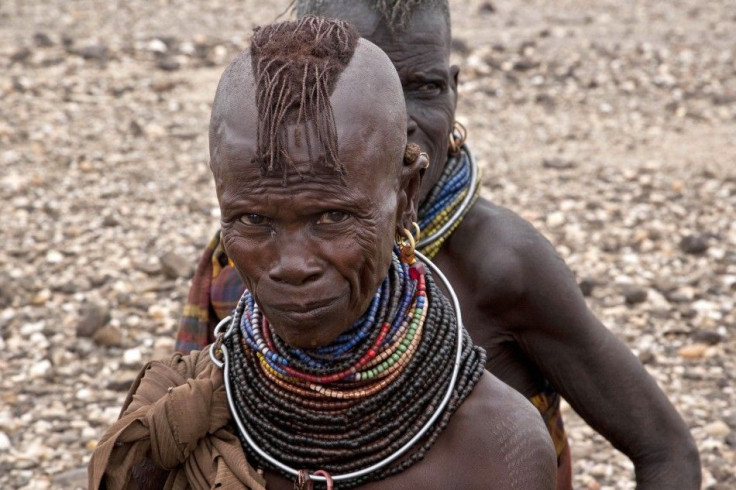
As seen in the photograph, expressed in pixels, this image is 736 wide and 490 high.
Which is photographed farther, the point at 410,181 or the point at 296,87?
the point at 410,181

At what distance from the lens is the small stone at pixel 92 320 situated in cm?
615

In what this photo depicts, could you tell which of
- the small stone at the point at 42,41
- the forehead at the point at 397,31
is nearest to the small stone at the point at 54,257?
the small stone at the point at 42,41

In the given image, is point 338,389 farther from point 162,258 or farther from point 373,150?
point 162,258

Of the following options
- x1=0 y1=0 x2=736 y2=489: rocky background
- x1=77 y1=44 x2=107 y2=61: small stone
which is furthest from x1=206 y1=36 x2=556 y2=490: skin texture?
x1=77 y1=44 x2=107 y2=61: small stone

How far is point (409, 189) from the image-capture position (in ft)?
7.62

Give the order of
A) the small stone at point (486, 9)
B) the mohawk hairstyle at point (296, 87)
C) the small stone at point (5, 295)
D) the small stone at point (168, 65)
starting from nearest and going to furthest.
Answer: the mohawk hairstyle at point (296, 87)
the small stone at point (5, 295)
the small stone at point (168, 65)
the small stone at point (486, 9)

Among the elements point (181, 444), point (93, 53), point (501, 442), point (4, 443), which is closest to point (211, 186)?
point (93, 53)

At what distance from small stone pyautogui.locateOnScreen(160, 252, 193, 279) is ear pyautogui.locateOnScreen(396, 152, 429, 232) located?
466 centimetres

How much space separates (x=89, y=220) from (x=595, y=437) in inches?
145

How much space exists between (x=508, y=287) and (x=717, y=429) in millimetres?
2462

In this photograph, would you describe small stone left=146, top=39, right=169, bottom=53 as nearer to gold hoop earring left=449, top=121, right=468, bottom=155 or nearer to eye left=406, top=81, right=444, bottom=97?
gold hoop earring left=449, top=121, right=468, bottom=155

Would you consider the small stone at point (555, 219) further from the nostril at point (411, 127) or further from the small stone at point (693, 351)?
the nostril at point (411, 127)

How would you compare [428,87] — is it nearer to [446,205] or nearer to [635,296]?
[446,205]

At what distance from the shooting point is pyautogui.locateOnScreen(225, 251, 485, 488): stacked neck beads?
90.4 inches
